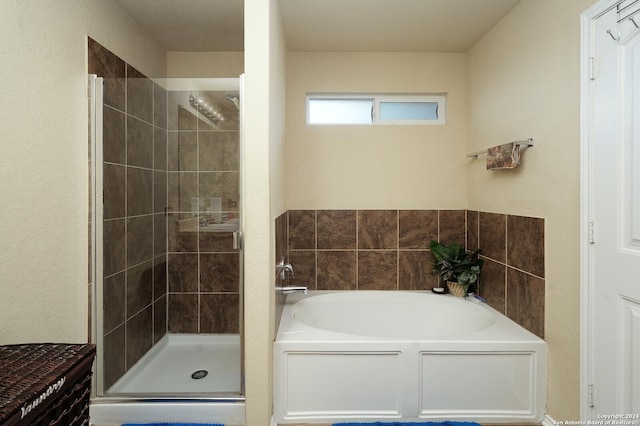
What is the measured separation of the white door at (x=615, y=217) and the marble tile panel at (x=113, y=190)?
242cm

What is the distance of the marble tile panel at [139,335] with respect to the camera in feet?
7.18

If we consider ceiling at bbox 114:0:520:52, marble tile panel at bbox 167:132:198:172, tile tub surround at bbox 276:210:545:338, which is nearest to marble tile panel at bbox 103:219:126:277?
marble tile panel at bbox 167:132:198:172

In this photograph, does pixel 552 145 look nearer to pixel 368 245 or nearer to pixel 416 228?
pixel 416 228

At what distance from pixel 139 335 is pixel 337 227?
158 centimetres

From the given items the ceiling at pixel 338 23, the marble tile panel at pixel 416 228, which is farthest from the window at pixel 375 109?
the marble tile panel at pixel 416 228

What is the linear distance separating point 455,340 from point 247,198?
135 centimetres

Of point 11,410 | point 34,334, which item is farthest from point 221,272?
point 11,410

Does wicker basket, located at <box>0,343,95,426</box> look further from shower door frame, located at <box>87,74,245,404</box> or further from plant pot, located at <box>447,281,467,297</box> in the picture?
plant pot, located at <box>447,281,467,297</box>

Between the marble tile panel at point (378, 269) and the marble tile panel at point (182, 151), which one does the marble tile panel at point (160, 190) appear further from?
the marble tile panel at point (378, 269)

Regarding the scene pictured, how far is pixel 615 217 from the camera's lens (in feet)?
4.90

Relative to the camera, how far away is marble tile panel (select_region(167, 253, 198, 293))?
2301 mm

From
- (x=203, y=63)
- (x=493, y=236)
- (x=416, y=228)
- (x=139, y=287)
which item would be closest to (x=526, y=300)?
(x=493, y=236)

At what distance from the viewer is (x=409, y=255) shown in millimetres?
2951

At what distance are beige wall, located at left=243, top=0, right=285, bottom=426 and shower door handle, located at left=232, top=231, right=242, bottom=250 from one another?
0.12 metres
